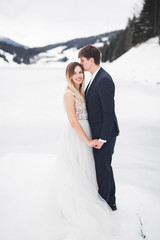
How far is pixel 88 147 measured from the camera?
2.25 meters

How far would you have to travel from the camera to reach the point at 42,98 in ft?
33.9

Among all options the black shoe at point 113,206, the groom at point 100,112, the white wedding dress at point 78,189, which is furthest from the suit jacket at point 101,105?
the black shoe at point 113,206

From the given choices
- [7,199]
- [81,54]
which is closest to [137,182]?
[7,199]

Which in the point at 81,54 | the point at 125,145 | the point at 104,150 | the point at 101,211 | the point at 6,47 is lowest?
the point at 125,145

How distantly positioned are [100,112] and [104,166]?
663 mm

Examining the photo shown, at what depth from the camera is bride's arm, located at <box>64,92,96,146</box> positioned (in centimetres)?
199

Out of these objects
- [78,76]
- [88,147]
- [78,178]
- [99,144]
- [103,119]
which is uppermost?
[78,76]

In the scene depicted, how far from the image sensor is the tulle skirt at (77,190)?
83.7 inches

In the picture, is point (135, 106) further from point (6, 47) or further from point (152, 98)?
point (6, 47)

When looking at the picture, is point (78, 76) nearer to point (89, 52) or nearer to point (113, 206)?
point (89, 52)

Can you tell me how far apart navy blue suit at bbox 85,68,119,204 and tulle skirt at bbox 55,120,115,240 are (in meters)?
0.10

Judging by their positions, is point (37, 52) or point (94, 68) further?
point (37, 52)

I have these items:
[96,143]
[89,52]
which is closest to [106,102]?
[96,143]

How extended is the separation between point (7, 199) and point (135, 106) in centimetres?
653
